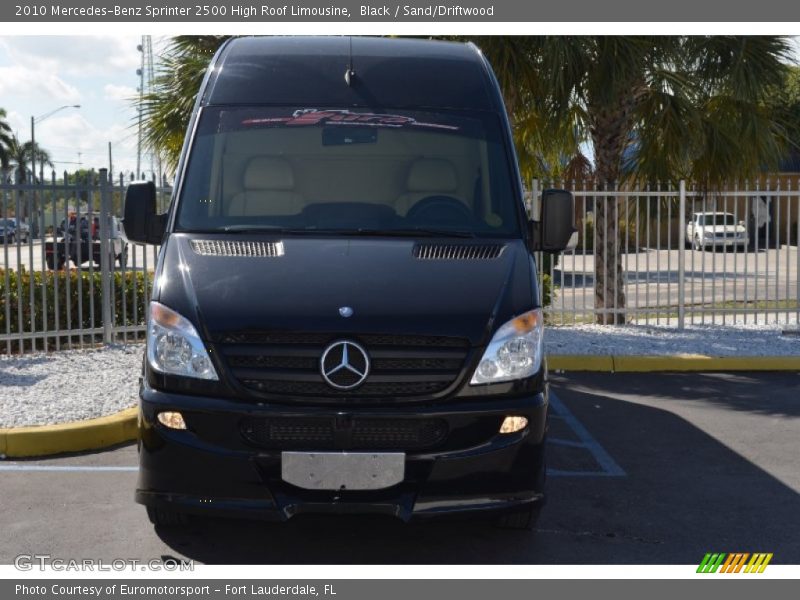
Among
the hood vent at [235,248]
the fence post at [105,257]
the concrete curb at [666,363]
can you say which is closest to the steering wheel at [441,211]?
the hood vent at [235,248]

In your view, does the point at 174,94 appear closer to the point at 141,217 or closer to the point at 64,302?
the point at 64,302

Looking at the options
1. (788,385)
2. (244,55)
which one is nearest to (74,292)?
(244,55)

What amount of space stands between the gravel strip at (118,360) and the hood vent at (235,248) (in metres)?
2.88

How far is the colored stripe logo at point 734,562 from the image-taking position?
494 cm

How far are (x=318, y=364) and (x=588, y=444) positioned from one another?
341 centimetres

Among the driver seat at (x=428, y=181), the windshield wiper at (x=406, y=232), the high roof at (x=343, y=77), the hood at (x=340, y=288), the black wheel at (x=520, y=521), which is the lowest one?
the black wheel at (x=520, y=521)

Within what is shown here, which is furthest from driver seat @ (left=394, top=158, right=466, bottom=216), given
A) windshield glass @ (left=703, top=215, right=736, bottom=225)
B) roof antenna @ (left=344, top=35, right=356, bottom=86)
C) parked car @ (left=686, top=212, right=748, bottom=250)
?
windshield glass @ (left=703, top=215, right=736, bottom=225)

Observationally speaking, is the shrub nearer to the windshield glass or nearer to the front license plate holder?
the front license plate holder

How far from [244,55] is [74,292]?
605 centimetres

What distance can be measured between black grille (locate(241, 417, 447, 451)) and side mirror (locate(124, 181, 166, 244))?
5.22 feet

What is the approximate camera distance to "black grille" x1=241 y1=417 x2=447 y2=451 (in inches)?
182

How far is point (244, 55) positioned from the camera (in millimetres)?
6047

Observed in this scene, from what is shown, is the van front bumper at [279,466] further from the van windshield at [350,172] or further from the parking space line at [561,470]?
the parking space line at [561,470]

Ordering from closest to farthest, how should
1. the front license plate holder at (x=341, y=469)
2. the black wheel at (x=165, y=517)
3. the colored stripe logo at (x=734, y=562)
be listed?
the front license plate holder at (x=341, y=469)
the colored stripe logo at (x=734, y=562)
the black wheel at (x=165, y=517)
